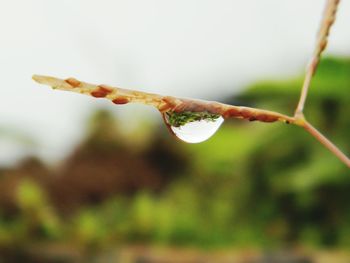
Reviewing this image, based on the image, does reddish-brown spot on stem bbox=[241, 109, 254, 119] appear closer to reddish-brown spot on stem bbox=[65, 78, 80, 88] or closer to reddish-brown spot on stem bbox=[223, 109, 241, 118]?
reddish-brown spot on stem bbox=[223, 109, 241, 118]

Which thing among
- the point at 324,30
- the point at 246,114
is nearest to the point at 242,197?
the point at 324,30

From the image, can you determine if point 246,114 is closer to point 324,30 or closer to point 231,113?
point 231,113

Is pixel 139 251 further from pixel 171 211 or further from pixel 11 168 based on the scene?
pixel 11 168

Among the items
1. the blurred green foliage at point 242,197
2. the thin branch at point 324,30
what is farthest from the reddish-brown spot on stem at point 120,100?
the blurred green foliage at point 242,197

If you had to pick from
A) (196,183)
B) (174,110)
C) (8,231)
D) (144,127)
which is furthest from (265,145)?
(174,110)

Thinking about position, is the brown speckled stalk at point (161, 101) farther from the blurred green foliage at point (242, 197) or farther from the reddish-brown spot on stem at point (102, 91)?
the blurred green foliage at point (242, 197)

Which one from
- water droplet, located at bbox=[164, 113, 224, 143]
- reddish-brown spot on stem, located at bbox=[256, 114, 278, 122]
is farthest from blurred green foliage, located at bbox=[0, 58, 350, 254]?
reddish-brown spot on stem, located at bbox=[256, 114, 278, 122]
